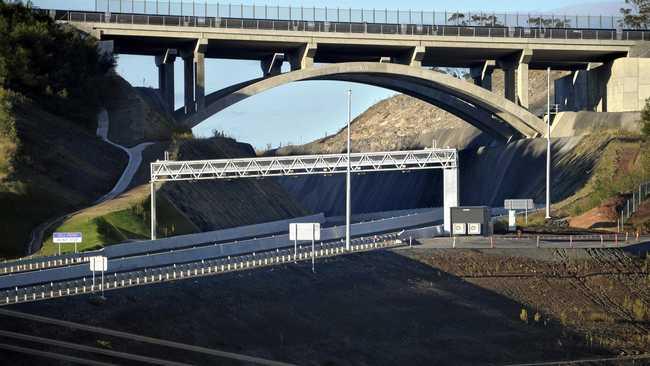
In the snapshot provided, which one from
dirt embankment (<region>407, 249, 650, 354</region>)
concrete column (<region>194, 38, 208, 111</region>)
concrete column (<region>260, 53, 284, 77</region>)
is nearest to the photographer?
dirt embankment (<region>407, 249, 650, 354</region>)

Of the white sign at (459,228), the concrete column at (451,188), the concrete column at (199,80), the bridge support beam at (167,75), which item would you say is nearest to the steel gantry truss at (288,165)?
the concrete column at (451,188)

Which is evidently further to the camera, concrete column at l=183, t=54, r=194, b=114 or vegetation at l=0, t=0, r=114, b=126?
concrete column at l=183, t=54, r=194, b=114

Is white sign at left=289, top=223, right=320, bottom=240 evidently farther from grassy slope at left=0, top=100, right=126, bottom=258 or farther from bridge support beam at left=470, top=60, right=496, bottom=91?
bridge support beam at left=470, top=60, right=496, bottom=91

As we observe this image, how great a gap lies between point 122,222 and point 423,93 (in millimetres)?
50165

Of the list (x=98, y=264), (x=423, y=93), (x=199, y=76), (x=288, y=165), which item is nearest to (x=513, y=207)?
(x=288, y=165)

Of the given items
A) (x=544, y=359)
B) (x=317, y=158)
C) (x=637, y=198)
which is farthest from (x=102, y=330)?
(x=637, y=198)

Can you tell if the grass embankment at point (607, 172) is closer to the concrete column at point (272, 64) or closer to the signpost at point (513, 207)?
the signpost at point (513, 207)

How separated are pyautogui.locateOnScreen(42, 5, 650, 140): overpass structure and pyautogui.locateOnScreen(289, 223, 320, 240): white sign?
142ft

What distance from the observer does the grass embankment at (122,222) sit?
82875mm

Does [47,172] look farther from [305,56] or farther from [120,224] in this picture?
[305,56]

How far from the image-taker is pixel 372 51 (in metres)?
130

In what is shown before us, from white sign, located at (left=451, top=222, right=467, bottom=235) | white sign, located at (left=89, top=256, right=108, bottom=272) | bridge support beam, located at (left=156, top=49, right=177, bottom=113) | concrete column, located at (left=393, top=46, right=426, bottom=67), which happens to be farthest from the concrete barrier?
bridge support beam, located at (left=156, top=49, right=177, bottom=113)

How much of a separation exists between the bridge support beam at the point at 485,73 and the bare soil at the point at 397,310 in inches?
2106

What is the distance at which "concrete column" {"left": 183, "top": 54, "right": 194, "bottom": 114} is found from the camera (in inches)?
4769
